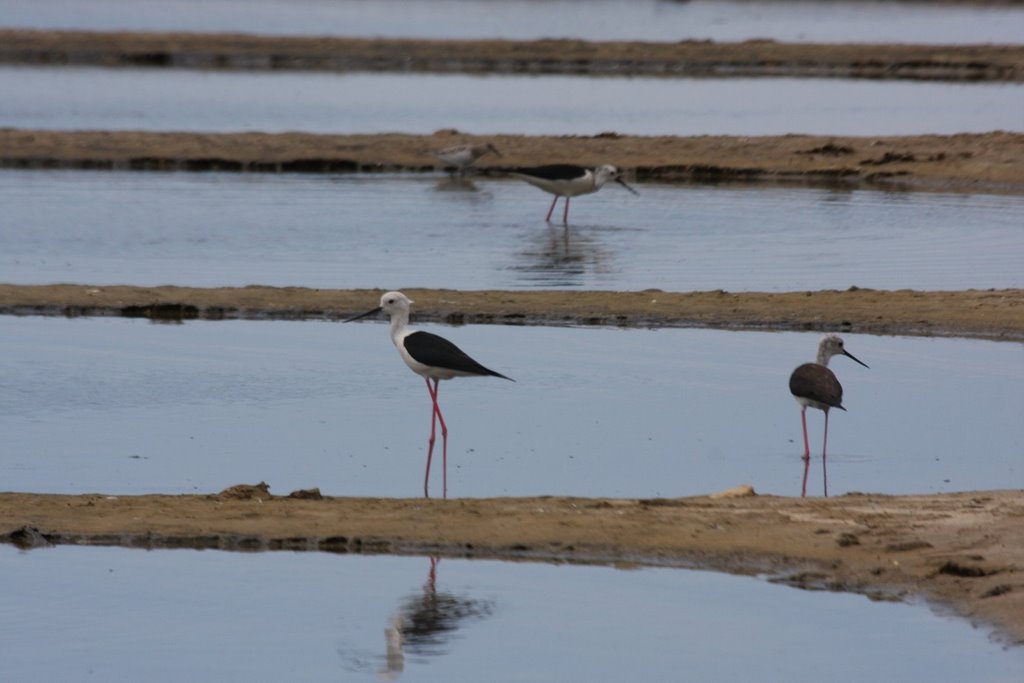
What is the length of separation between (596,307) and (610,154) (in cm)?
1365

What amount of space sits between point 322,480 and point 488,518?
1.62 m

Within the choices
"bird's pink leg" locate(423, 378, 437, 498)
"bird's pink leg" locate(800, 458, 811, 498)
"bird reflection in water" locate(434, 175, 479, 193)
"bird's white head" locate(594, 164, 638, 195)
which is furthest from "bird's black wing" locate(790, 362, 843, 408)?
"bird reflection in water" locate(434, 175, 479, 193)

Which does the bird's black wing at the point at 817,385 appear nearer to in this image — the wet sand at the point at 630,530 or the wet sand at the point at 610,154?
the wet sand at the point at 630,530

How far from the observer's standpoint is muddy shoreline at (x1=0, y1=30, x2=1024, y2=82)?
51625 millimetres

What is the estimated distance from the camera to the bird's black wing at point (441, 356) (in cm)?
1235

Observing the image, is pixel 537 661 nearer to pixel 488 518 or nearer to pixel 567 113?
pixel 488 518

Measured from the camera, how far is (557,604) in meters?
8.69

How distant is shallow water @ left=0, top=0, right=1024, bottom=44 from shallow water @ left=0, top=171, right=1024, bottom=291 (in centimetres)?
3553

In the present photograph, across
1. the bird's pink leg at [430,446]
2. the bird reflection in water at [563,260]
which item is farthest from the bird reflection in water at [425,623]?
the bird reflection in water at [563,260]

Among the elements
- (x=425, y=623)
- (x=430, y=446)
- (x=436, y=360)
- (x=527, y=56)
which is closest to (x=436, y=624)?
(x=425, y=623)

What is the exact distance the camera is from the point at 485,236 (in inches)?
897

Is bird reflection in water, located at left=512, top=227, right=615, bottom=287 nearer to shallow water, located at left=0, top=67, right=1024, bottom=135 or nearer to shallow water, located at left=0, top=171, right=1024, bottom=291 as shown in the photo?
shallow water, located at left=0, top=171, right=1024, bottom=291

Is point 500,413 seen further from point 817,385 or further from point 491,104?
point 491,104

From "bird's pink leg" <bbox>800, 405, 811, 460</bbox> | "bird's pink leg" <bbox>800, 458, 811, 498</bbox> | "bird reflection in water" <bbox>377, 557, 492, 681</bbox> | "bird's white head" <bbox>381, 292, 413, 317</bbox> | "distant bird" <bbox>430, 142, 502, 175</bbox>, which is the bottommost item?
"bird reflection in water" <bbox>377, 557, 492, 681</bbox>
